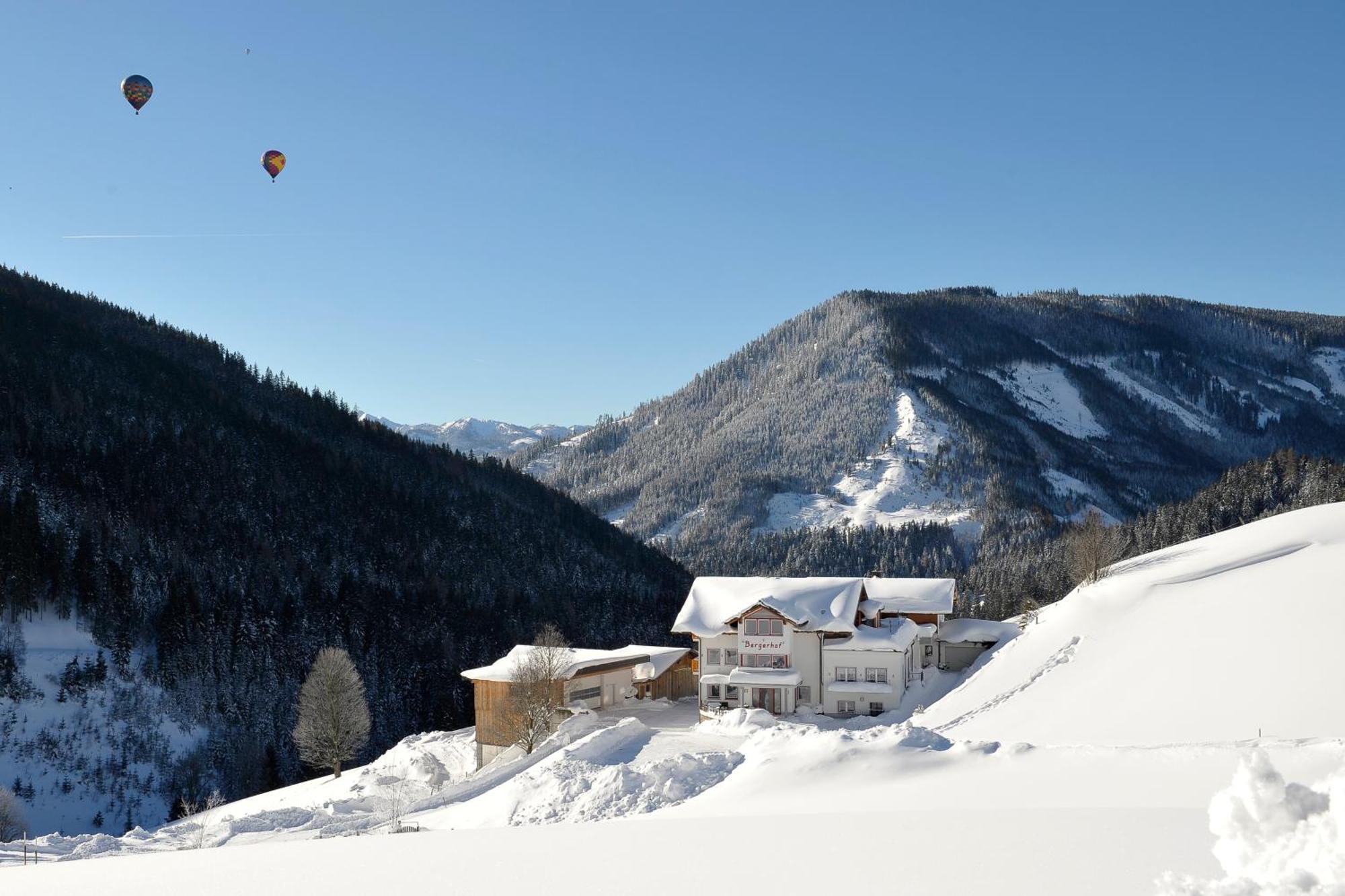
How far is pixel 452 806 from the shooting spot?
3566 cm

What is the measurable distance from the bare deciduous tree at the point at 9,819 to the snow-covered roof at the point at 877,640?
1642 inches

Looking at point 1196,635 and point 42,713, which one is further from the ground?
point 1196,635

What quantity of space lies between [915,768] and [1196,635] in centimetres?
2188

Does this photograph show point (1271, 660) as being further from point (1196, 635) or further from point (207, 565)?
point (207, 565)

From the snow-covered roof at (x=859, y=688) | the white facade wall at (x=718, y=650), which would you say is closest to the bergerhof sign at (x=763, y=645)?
the white facade wall at (x=718, y=650)

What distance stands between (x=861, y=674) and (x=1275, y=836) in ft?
143

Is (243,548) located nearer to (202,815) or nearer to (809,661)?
(202,815)

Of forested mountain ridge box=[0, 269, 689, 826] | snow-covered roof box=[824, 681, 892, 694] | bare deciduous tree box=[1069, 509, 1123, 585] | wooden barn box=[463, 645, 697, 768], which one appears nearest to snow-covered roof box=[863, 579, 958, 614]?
snow-covered roof box=[824, 681, 892, 694]

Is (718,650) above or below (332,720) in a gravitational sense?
above

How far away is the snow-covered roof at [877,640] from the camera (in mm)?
49969

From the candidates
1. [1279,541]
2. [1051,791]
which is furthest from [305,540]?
[1051,791]

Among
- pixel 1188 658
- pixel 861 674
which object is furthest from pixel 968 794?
pixel 861 674

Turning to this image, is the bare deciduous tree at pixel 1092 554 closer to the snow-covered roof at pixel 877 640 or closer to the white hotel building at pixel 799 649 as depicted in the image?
the snow-covered roof at pixel 877 640

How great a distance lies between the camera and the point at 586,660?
175 feet
